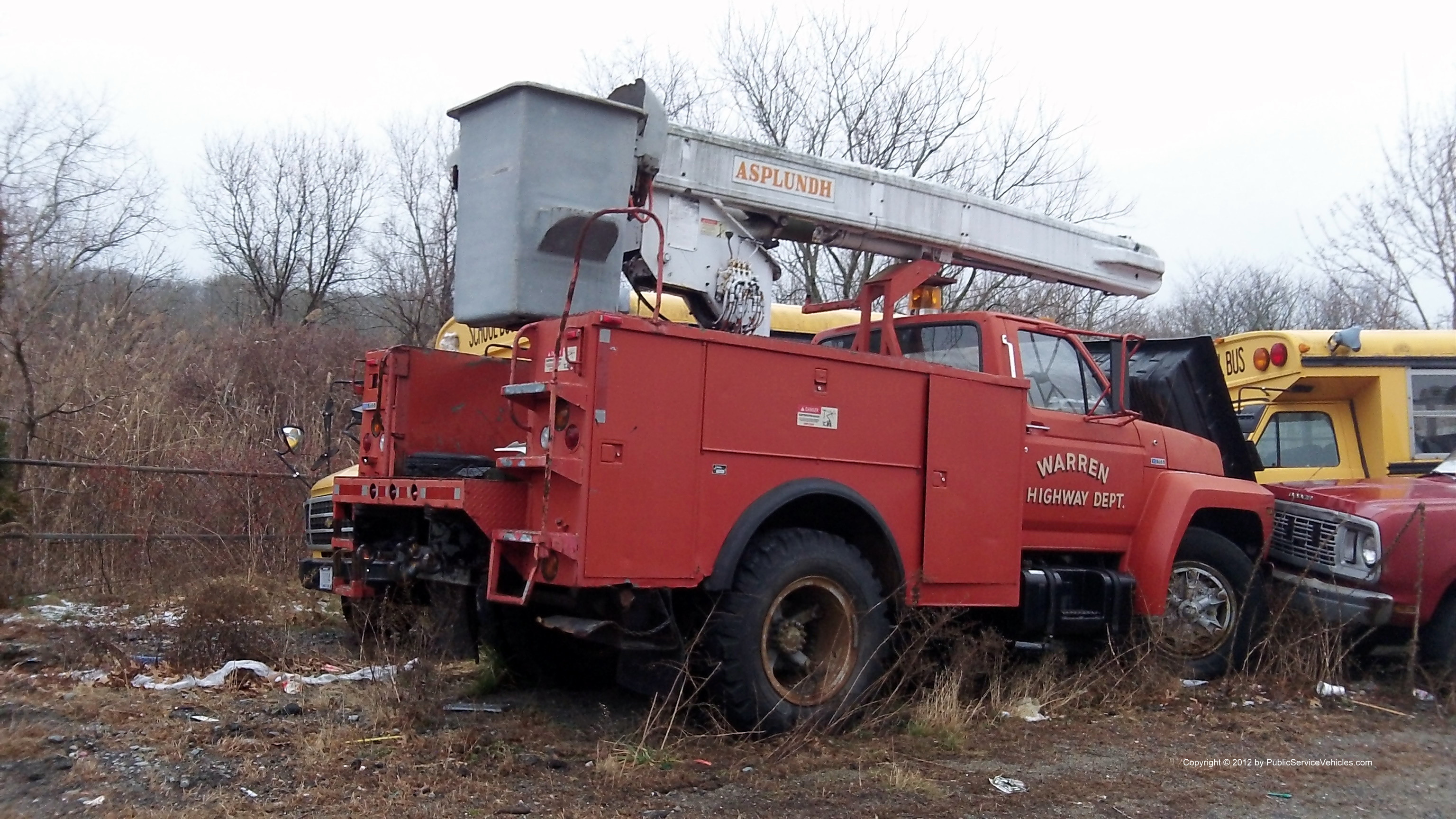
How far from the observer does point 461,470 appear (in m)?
6.58

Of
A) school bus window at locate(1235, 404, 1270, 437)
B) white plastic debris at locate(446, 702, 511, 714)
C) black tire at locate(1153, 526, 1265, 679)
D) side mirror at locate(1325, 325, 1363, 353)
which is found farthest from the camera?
school bus window at locate(1235, 404, 1270, 437)

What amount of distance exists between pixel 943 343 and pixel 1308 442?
5.00 meters

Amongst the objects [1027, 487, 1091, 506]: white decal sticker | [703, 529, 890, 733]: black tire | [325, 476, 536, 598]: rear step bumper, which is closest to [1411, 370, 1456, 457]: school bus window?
[1027, 487, 1091, 506]: white decal sticker

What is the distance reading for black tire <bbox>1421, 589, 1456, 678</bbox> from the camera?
822cm

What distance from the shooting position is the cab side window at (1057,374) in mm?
7793

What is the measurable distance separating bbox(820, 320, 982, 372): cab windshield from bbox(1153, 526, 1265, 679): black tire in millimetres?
1955

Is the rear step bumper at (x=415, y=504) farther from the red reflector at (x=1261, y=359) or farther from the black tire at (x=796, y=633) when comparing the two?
the red reflector at (x=1261, y=359)

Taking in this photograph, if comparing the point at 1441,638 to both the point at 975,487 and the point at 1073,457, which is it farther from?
the point at 975,487

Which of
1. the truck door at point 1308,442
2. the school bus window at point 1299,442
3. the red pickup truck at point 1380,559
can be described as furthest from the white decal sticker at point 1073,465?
the school bus window at point 1299,442

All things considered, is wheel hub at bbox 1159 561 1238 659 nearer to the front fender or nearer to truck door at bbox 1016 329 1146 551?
the front fender

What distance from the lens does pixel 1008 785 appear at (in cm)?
543

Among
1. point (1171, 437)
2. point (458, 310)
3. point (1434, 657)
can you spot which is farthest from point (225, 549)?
point (1434, 657)

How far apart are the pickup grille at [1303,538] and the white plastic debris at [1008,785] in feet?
13.7

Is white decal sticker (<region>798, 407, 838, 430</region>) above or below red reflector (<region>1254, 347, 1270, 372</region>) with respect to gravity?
below
